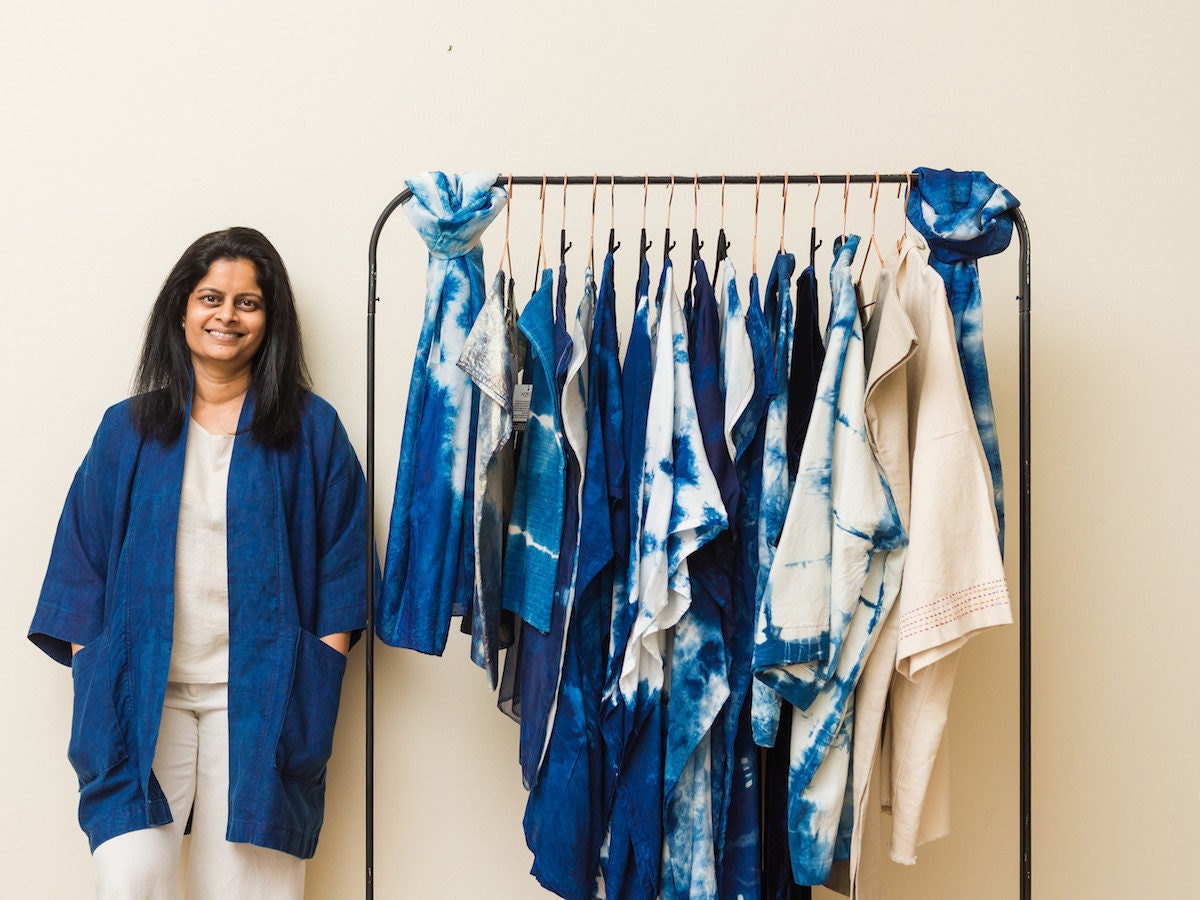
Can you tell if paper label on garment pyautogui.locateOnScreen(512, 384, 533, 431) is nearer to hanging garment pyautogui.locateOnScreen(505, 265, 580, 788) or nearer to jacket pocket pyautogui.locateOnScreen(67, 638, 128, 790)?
A: hanging garment pyautogui.locateOnScreen(505, 265, 580, 788)

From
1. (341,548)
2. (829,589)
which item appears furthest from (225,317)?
(829,589)

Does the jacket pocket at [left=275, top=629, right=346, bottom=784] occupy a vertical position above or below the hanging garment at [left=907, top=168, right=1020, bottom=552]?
below

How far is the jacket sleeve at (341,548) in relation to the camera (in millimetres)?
1818

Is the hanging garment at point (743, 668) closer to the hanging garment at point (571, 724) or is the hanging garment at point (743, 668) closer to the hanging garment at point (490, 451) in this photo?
the hanging garment at point (571, 724)

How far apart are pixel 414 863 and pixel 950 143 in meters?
1.86

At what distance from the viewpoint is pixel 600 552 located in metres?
1.46

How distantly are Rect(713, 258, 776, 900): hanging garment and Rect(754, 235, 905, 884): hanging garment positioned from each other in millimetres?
90

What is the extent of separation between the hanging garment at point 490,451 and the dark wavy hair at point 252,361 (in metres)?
0.48

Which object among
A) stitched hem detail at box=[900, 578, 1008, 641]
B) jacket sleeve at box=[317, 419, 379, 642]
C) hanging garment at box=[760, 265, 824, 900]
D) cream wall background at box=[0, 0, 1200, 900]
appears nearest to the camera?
stitched hem detail at box=[900, 578, 1008, 641]

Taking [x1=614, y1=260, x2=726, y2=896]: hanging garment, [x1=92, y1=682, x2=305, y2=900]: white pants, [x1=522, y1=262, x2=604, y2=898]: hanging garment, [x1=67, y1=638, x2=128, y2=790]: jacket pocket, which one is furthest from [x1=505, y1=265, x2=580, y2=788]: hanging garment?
[x1=67, y1=638, x2=128, y2=790]: jacket pocket

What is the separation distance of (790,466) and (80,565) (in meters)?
1.33

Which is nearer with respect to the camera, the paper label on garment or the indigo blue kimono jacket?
the paper label on garment

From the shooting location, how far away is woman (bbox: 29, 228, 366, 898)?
172cm

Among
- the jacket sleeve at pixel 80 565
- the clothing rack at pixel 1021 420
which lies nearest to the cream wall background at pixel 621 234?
the jacket sleeve at pixel 80 565
